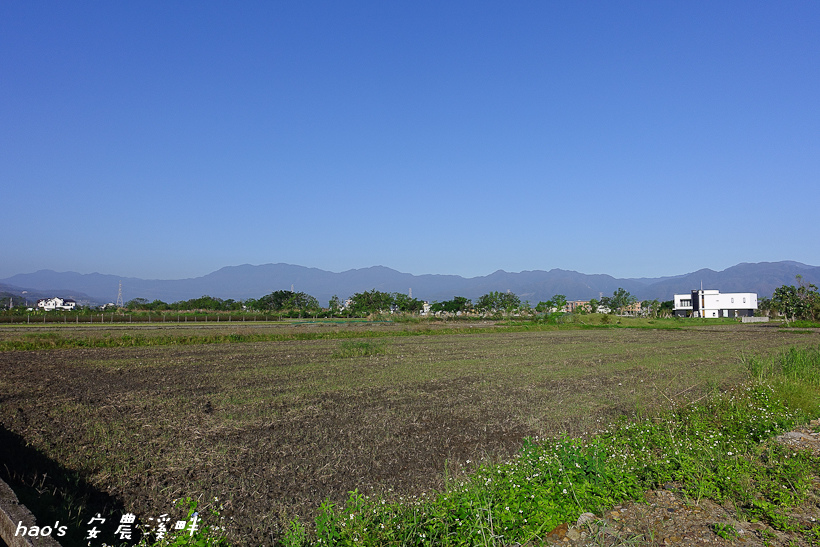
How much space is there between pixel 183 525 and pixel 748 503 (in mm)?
4770

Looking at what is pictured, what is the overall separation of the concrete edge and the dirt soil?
137 inches

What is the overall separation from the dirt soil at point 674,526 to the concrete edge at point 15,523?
137 inches

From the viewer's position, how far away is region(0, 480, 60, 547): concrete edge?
10.5ft

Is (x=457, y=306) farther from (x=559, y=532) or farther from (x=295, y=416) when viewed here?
(x=559, y=532)

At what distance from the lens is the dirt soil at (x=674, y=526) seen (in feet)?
11.7

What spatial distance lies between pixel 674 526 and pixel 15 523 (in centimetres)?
505

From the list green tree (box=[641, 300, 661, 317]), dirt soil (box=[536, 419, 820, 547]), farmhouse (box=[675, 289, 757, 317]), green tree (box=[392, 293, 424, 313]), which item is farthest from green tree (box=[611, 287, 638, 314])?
dirt soil (box=[536, 419, 820, 547])

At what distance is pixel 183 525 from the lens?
353 centimetres

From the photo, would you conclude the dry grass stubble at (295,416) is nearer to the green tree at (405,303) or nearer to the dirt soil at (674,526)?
the dirt soil at (674,526)

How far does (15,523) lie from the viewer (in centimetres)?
346

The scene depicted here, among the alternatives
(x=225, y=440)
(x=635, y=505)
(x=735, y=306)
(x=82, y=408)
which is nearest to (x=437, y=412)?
(x=225, y=440)

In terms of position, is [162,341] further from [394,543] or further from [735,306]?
[735,306]

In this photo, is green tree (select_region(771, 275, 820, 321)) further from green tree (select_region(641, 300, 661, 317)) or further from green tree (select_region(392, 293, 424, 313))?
green tree (select_region(392, 293, 424, 313))

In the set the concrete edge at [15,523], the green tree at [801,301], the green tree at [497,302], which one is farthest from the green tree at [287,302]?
the concrete edge at [15,523]
